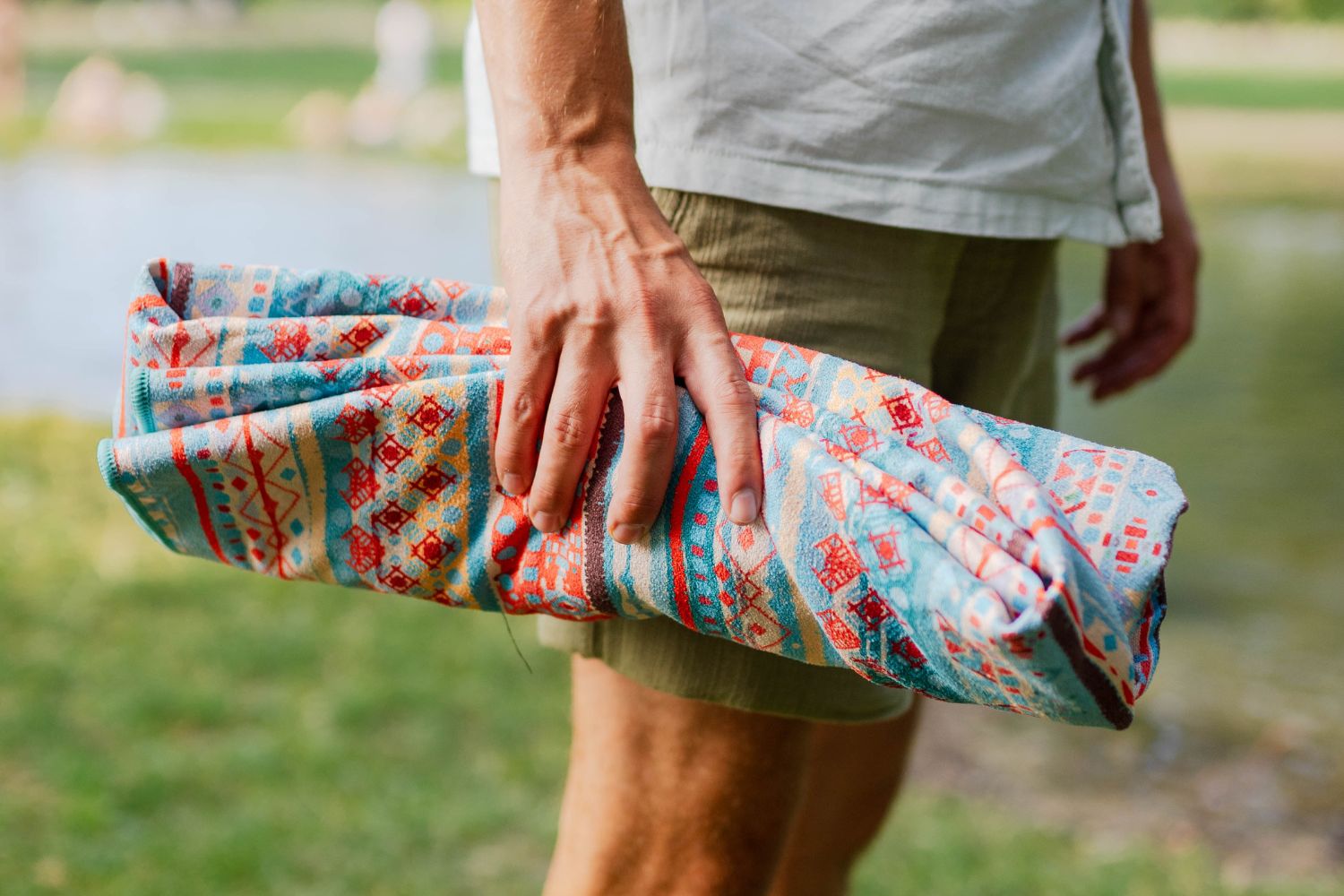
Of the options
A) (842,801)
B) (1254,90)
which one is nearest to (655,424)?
(842,801)

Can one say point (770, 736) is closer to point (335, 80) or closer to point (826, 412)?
point (826, 412)

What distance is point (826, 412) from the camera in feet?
3.23

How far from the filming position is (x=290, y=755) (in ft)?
8.86

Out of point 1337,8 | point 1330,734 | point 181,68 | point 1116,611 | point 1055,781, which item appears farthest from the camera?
point 181,68

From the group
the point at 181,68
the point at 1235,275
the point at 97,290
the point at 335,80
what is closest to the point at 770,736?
the point at 97,290

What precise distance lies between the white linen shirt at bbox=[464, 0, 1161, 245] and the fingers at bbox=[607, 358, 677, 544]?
10.6 inches

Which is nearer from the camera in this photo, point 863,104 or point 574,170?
point 574,170

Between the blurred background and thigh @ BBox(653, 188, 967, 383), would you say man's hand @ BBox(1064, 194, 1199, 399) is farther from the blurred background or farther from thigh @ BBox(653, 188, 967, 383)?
the blurred background

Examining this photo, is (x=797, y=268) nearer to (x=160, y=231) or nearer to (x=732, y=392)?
(x=732, y=392)

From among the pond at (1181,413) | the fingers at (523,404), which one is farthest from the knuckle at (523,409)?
the pond at (1181,413)

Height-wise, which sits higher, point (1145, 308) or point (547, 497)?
point (547, 497)

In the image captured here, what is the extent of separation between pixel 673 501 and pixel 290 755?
1.96 m

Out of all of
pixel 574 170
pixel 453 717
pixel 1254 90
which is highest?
pixel 574 170

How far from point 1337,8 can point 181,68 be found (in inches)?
676
